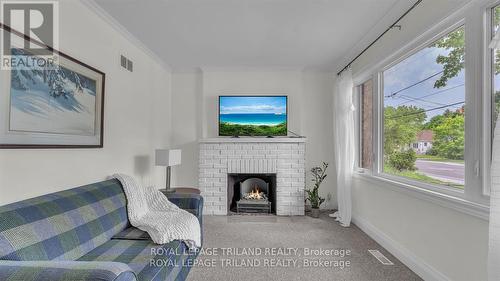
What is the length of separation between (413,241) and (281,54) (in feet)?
9.10

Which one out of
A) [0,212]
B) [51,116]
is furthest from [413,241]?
[51,116]

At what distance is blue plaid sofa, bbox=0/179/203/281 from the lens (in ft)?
3.54

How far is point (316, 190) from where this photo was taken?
14.2 feet

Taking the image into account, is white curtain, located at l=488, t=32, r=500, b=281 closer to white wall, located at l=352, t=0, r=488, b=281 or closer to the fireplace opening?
white wall, located at l=352, t=0, r=488, b=281

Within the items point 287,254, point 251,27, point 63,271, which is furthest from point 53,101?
point 287,254

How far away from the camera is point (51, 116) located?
194 cm

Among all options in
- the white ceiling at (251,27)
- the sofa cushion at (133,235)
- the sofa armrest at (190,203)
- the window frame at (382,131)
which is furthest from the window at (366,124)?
the sofa cushion at (133,235)

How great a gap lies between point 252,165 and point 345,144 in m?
1.52

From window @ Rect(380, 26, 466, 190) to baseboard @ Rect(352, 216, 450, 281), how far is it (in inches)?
27.5

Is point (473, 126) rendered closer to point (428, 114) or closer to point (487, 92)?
point (487, 92)

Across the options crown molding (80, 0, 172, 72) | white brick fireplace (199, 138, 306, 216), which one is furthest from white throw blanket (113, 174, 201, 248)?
white brick fireplace (199, 138, 306, 216)

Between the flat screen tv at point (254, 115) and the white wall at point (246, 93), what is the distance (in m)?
0.16

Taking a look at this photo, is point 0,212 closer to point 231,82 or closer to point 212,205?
point 212,205

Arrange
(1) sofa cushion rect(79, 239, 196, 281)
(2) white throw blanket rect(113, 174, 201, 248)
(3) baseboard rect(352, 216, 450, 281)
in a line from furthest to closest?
1. (3) baseboard rect(352, 216, 450, 281)
2. (2) white throw blanket rect(113, 174, 201, 248)
3. (1) sofa cushion rect(79, 239, 196, 281)
